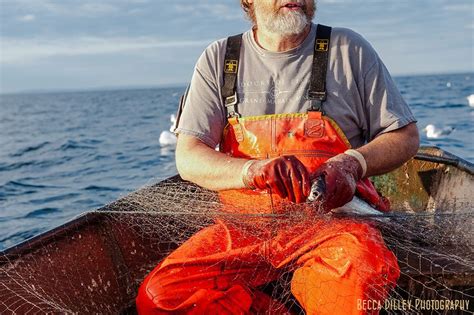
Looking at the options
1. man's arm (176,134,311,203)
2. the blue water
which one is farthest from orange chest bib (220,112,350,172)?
the blue water

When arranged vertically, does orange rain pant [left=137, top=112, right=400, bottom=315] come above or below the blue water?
above

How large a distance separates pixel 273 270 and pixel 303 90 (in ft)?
3.46

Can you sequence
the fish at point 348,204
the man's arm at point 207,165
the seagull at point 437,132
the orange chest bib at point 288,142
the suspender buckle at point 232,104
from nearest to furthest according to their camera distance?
1. the fish at point 348,204
2. the man's arm at point 207,165
3. the orange chest bib at point 288,142
4. the suspender buckle at point 232,104
5. the seagull at point 437,132

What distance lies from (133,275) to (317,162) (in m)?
1.55

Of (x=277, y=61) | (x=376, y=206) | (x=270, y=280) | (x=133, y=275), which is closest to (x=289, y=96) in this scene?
(x=277, y=61)

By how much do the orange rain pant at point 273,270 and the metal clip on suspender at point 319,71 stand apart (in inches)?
32.3

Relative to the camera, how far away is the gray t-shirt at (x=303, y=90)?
340 cm

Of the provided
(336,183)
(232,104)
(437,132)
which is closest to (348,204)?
(336,183)

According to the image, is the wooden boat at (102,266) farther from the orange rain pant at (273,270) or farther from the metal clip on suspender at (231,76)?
the metal clip on suspender at (231,76)

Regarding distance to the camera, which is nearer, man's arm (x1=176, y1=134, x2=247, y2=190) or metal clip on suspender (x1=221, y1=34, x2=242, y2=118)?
man's arm (x1=176, y1=134, x2=247, y2=190)

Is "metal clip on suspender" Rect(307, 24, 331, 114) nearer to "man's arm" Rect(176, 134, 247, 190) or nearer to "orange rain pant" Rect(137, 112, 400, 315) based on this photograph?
"orange rain pant" Rect(137, 112, 400, 315)

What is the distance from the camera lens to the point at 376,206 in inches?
133

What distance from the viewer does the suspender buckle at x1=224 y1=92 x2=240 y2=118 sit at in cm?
351

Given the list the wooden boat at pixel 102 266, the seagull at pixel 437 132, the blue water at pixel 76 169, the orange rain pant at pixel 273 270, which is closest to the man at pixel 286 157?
the orange rain pant at pixel 273 270
